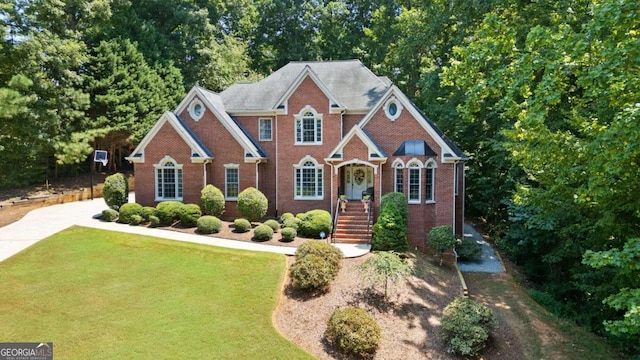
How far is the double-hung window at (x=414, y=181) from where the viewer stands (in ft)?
68.4

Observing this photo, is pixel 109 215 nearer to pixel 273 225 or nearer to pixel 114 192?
pixel 114 192

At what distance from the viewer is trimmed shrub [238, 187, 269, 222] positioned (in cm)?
2089

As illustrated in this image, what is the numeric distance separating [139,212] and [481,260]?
19593mm

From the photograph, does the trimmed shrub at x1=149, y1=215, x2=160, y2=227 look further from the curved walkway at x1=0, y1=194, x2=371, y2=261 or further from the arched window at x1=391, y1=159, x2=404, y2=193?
the arched window at x1=391, y1=159, x2=404, y2=193

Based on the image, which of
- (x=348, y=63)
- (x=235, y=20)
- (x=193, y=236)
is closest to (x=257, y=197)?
(x=193, y=236)

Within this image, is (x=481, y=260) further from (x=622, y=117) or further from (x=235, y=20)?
(x=235, y=20)

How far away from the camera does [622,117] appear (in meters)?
7.64

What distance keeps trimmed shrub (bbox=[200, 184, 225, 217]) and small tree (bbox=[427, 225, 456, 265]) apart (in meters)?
11.8

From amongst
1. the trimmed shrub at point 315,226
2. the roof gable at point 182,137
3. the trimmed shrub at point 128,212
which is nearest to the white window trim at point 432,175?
the trimmed shrub at point 315,226

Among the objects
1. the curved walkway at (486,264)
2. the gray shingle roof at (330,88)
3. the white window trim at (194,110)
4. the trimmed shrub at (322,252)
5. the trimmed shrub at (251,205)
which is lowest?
the curved walkway at (486,264)

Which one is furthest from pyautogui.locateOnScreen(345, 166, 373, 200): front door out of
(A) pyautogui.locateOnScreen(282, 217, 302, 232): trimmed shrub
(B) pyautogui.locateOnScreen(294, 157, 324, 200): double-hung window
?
(A) pyautogui.locateOnScreen(282, 217, 302, 232): trimmed shrub

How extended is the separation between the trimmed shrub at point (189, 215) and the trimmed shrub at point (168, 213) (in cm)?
30

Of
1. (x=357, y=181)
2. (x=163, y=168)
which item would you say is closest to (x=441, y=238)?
(x=357, y=181)

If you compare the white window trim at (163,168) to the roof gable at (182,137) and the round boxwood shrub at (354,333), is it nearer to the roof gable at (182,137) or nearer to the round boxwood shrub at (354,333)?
the roof gable at (182,137)
